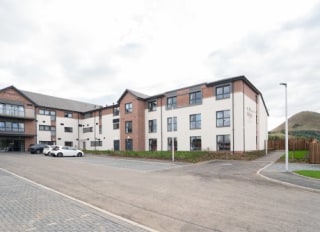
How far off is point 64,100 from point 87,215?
156 feet

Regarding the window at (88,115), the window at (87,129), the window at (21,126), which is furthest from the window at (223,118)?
the window at (21,126)

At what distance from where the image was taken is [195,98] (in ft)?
96.9

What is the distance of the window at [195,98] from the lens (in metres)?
29.0

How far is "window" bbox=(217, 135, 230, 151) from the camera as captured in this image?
26188mm

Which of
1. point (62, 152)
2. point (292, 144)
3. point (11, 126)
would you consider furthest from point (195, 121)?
point (11, 126)

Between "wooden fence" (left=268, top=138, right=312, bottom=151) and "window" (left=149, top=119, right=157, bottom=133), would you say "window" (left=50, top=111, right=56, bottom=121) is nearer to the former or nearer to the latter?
"window" (left=149, top=119, right=157, bottom=133)

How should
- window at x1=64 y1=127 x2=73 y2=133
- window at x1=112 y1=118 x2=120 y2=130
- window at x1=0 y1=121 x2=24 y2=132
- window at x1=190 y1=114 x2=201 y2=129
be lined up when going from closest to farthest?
window at x1=190 y1=114 x2=201 y2=129
window at x1=0 y1=121 x2=24 y2=132
window at x1=112 y1=118 x2=120 y2=130
window at x1=64 y1=127 x2=73 y2=133

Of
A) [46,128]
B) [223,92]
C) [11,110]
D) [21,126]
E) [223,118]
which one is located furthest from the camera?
[46,128]

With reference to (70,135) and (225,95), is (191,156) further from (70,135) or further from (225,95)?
(70,135)

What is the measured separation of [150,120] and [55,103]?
22.3m

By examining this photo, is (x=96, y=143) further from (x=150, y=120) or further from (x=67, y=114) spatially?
(x=150, y=120)

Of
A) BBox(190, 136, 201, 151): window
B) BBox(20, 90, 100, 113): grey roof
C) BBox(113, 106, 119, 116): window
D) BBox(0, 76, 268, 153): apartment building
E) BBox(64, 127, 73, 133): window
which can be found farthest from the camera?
BBox(64, 127, 73, 133): window

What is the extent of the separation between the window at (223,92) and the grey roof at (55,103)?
3137 cm

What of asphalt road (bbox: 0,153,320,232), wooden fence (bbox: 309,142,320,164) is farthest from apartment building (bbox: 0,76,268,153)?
asphalt road (bbox: 0,153,320,232)
